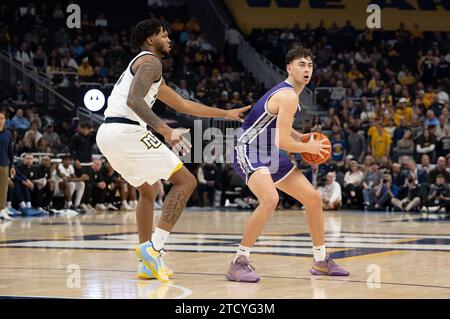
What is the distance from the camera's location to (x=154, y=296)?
675cm

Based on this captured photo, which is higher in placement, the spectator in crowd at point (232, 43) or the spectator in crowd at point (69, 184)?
the spectator in crowd at point (232, 43)

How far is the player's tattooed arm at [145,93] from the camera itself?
7.58m

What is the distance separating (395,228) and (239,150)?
710cm

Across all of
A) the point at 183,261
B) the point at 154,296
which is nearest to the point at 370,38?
the point at 183,261

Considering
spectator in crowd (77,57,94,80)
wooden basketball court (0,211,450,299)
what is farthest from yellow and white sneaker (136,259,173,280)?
spectator in crowd (77,57,94,80)

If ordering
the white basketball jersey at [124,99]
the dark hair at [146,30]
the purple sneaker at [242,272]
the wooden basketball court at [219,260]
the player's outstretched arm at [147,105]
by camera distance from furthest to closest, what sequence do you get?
the dark hair at [146,30]
the white basketball jersey at [124,99]
the purple sneaker at [242,272]
the player's outstretched arm at [147,105]
the wooden basketball court at [219,260]

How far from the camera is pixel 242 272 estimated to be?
25.6 feet

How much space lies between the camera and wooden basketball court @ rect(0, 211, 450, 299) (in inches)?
279

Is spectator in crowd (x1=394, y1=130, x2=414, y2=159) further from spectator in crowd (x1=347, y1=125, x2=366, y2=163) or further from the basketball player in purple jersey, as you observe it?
the basketball player in purple jersey

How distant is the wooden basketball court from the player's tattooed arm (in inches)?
50.6

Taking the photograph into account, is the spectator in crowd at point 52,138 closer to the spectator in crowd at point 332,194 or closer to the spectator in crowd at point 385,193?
the spectator in crowd at point 332,194

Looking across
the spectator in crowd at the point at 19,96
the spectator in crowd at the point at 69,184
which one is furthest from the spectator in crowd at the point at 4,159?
the spectator in crowd at the point at 19,96

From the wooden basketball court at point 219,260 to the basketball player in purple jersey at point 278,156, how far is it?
396 millimetres
